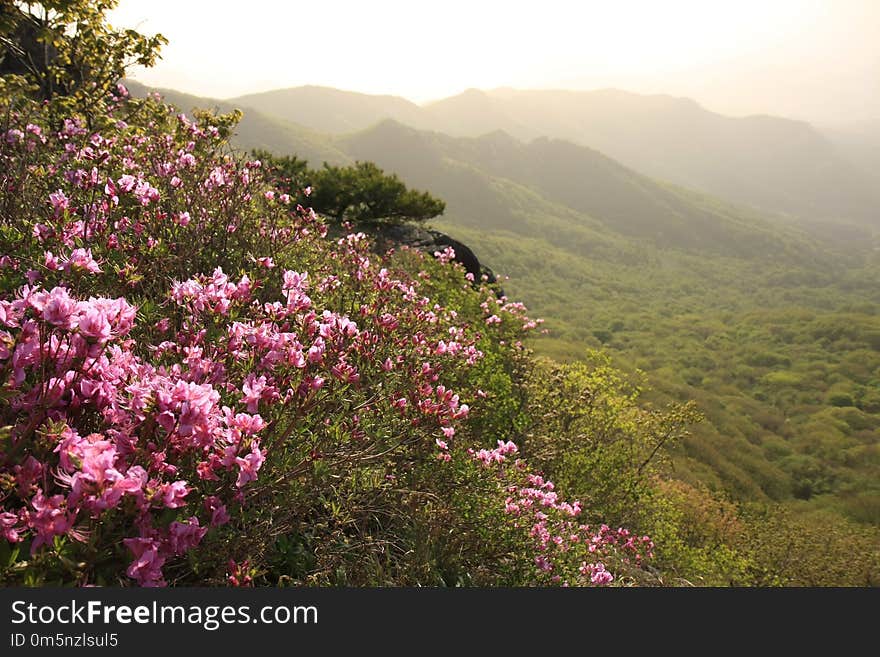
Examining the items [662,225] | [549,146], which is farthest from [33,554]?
[549,146]

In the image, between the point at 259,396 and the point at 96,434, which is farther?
the point at 259,396

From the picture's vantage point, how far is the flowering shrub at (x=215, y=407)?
5.43 feet

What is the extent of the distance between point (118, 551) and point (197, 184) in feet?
13.5

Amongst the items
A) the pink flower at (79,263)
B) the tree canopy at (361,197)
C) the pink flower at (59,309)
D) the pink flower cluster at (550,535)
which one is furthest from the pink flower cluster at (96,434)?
the tree canopy at (361,197)

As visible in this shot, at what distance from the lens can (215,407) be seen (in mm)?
1949

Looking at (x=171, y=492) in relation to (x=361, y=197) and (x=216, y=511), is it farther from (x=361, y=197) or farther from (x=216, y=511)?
(x=361, y=197)

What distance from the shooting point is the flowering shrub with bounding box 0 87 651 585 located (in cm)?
165

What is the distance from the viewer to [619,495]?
33.4 ft

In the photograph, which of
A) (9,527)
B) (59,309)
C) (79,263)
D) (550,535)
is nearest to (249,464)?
(9,527)

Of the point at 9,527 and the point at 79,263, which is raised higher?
the point at 79,263

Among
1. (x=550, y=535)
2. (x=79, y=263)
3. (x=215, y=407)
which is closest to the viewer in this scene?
(x=215, y=407)

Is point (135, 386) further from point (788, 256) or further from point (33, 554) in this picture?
point (788, 256)

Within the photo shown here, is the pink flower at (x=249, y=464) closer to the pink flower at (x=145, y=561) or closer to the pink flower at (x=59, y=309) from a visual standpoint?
the pink flower at (x=145, y=561)

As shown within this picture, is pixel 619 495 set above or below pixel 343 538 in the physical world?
below
